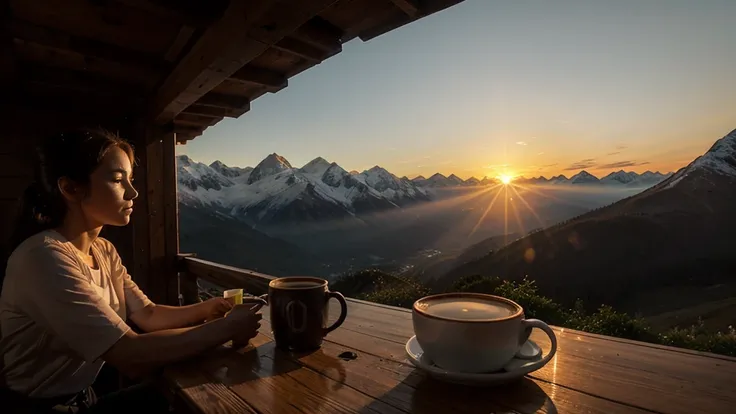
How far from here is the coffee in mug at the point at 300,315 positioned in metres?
1.04

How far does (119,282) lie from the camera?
1.54 m

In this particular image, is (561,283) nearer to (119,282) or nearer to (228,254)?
(119,282)

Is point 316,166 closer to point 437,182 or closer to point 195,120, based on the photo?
point 437,182

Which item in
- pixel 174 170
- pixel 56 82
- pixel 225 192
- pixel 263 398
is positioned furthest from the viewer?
pixel 225 192

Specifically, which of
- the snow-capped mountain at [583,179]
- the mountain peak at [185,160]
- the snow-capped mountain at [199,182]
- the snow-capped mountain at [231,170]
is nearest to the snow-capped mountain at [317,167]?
the snow-capped mountain at [231,170]

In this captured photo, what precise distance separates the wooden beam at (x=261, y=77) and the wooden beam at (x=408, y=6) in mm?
1189

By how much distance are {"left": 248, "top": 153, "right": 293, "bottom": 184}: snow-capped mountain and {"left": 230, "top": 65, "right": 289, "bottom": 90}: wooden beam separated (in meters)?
59.2

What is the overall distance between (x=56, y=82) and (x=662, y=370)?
3.42 metres

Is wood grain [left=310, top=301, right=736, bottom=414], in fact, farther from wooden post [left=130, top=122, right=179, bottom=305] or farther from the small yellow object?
wooden post [left=130, top=122, right=179, bottom=305]

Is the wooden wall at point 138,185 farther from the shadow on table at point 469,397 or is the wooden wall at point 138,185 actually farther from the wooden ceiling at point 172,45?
the shadow on table at point 469,397

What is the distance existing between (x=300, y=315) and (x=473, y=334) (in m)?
0.50

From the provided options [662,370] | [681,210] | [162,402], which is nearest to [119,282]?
[162,402]

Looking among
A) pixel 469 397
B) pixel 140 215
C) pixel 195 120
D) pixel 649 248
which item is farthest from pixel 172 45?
pixel 649 248

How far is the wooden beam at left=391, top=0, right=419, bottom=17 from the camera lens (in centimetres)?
149
